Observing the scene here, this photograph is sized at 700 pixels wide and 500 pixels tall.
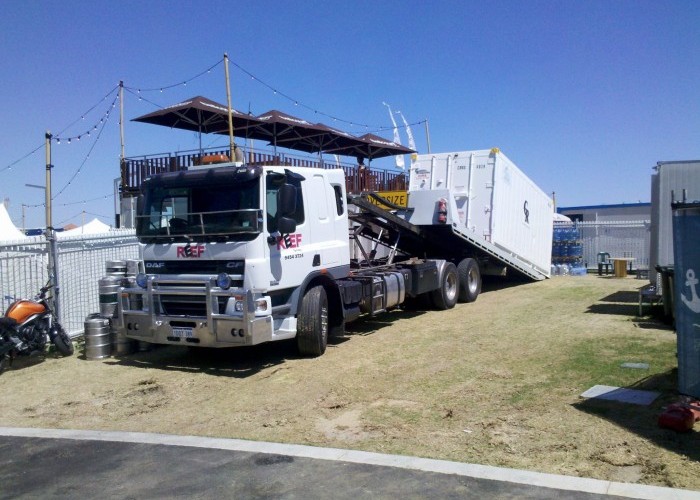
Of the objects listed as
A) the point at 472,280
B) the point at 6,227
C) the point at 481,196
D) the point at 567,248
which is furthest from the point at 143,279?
the point at 6,227

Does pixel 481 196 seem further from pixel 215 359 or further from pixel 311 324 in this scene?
pixel 215 359

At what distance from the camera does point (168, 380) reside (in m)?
8.53

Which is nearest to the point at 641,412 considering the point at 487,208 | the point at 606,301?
the point at 606,301

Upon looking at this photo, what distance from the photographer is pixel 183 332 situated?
853cm

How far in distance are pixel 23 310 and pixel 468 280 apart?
31.9 ft

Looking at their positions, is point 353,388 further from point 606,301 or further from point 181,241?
point 606,301

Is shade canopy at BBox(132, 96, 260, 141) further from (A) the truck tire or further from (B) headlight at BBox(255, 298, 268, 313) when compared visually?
(B) headlight at BBox(255, 298, 268, 313)

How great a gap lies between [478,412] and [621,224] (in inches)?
764

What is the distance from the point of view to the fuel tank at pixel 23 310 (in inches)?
366

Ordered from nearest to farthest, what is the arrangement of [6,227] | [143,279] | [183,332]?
1. [183,332]
2. [143,279]
3. [6,227]

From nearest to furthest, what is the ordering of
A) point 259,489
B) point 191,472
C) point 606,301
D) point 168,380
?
point 259,489 < point 191,472 < point 168,380 < point 606,301

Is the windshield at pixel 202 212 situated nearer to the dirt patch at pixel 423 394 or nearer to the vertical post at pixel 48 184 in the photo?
the dirt patch at pixel 423 394

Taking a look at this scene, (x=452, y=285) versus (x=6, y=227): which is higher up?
(x=6, y=227)

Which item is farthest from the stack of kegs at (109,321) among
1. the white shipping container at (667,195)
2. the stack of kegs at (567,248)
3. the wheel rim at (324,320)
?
the stack of kegs at (567,248)
